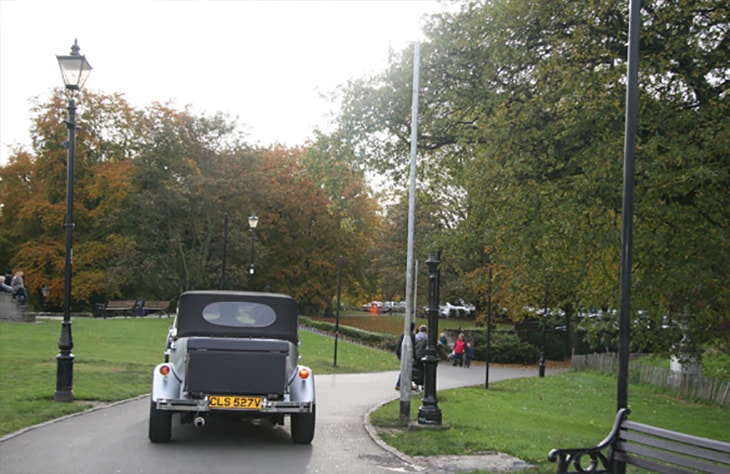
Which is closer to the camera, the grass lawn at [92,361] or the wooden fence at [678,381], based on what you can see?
the grass lawn at [92,361]

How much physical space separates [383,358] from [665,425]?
16.0 metres

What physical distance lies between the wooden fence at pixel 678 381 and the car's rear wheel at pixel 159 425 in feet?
62.8

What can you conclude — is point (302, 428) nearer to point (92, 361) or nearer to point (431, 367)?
point (431, 367)

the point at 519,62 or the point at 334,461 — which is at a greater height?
the point at 519,62

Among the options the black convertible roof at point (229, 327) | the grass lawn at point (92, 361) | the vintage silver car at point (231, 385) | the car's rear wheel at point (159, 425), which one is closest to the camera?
the vintage silver car at point (231, 385)

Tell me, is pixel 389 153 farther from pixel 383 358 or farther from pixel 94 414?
pixel 383 358

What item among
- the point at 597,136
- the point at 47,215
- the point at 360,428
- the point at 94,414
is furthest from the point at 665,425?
the point at 47,215

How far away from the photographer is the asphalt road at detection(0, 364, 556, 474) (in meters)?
8.79

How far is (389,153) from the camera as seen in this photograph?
19938mm

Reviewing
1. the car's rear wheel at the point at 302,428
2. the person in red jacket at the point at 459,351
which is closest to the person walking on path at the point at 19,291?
the person in red jacket at the point at 459,351

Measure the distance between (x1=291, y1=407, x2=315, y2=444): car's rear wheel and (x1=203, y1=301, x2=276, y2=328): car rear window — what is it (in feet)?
5.54

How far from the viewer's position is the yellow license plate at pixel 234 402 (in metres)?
9.95

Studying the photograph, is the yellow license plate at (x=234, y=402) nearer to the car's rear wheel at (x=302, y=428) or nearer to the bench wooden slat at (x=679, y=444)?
A: the car's rear wheel at (x=302, y=428)

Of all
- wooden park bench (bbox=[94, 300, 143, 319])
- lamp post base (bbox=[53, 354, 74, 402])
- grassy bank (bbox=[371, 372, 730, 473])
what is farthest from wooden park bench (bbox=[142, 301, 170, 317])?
lamp post base (bbox=[53, 354, 74, 402])
